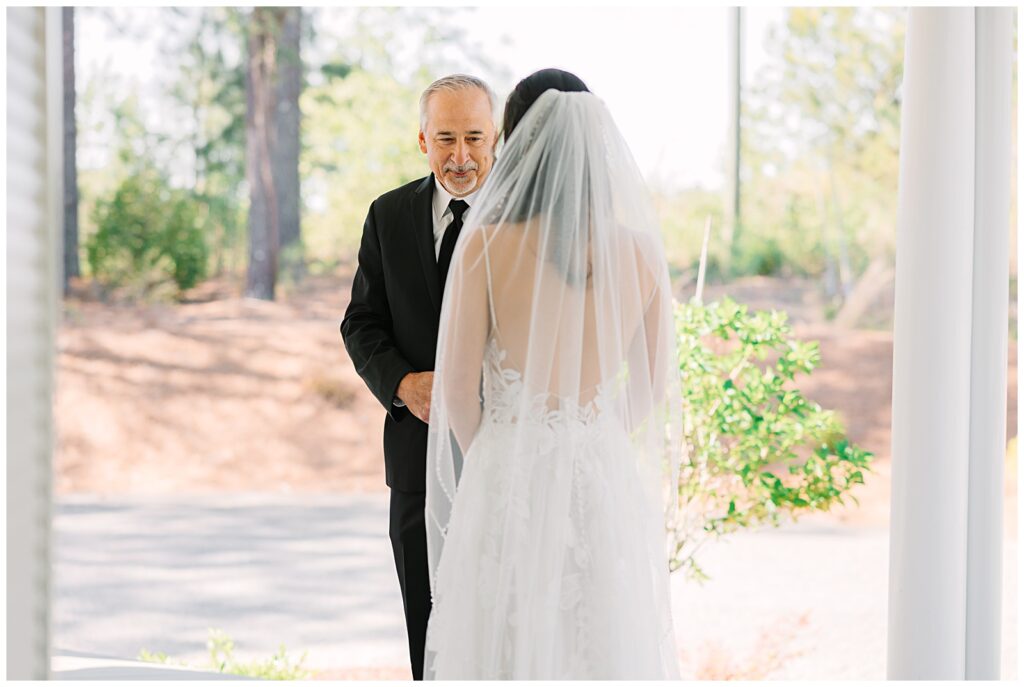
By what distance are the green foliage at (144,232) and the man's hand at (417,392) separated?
571 cm

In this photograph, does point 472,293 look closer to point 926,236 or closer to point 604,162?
point 604,162

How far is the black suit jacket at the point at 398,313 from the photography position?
226cm

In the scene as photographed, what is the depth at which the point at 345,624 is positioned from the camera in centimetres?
582

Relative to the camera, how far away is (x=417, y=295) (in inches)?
89.6

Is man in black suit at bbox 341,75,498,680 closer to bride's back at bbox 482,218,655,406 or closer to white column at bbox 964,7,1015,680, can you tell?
bride's back at bbox 482,218,655,406

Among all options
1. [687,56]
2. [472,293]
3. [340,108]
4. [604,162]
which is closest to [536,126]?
[604,162]

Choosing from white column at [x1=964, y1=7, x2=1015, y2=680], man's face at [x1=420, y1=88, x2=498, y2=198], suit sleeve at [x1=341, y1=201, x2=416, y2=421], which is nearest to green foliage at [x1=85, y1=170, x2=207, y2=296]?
suit sleeve at [x1=341, y1=201, x2=416, y2=421]

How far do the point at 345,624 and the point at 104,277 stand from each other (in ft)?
11.3

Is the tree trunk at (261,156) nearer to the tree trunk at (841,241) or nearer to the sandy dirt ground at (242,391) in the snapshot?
Answer: the sandy dirt ground at (242,391)

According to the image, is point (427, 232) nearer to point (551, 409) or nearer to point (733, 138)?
point (551, 409)

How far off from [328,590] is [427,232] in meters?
4.45

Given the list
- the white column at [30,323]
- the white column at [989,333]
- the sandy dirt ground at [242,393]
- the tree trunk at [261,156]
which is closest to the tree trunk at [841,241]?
the sandy dirt ground at [242,393]

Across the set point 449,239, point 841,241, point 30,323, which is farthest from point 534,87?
point 841,241

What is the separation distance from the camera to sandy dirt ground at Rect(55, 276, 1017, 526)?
24.1 ft
